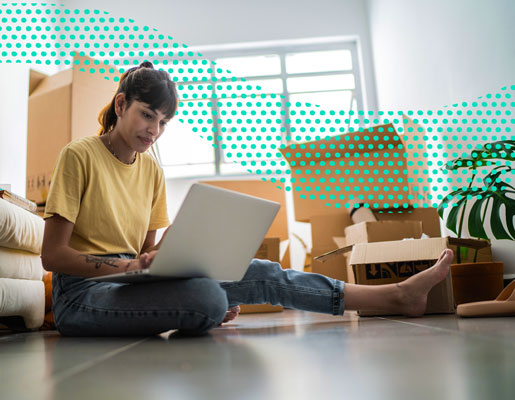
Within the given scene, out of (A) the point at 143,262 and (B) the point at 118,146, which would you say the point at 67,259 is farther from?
(B) the point at 118,146

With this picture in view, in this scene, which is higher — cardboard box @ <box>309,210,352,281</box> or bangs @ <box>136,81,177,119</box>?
bangs @ <box>136,81,177,119</box>

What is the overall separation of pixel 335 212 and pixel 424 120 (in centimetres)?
59

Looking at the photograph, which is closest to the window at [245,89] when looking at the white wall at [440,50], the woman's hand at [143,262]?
the white wall at [440,50]

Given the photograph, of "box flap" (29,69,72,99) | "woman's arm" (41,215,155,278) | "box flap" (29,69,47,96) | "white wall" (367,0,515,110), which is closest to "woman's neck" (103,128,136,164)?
"woman's arm" (41,215,155,278)

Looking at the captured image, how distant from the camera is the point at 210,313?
3.27ft

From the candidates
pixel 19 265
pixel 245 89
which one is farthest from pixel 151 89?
pixel 245 89

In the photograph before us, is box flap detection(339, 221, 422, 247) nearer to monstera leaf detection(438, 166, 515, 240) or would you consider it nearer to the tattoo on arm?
monstera leaf detection(438, 166, 515, 240)

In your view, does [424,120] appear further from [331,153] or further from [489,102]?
[489,102]

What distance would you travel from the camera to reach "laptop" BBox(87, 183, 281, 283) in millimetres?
885

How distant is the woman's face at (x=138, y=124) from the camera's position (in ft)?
3.91

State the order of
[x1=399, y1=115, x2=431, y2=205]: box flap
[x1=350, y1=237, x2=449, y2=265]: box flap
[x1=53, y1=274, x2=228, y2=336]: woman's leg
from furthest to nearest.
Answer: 1. [x1=399, y1=115, x2=431, y2=205]: box flap
2. [x1=350, y1=237, x2=449, y2=265]: box flap
3. [x1=53, y1=274, x2=228, y2=336]: woman's leg

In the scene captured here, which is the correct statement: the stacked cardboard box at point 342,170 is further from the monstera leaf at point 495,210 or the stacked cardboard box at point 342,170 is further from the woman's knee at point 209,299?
the woman's knee at point 209,299

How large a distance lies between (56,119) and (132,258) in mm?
1715

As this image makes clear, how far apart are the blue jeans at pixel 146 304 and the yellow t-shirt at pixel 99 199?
10cm
